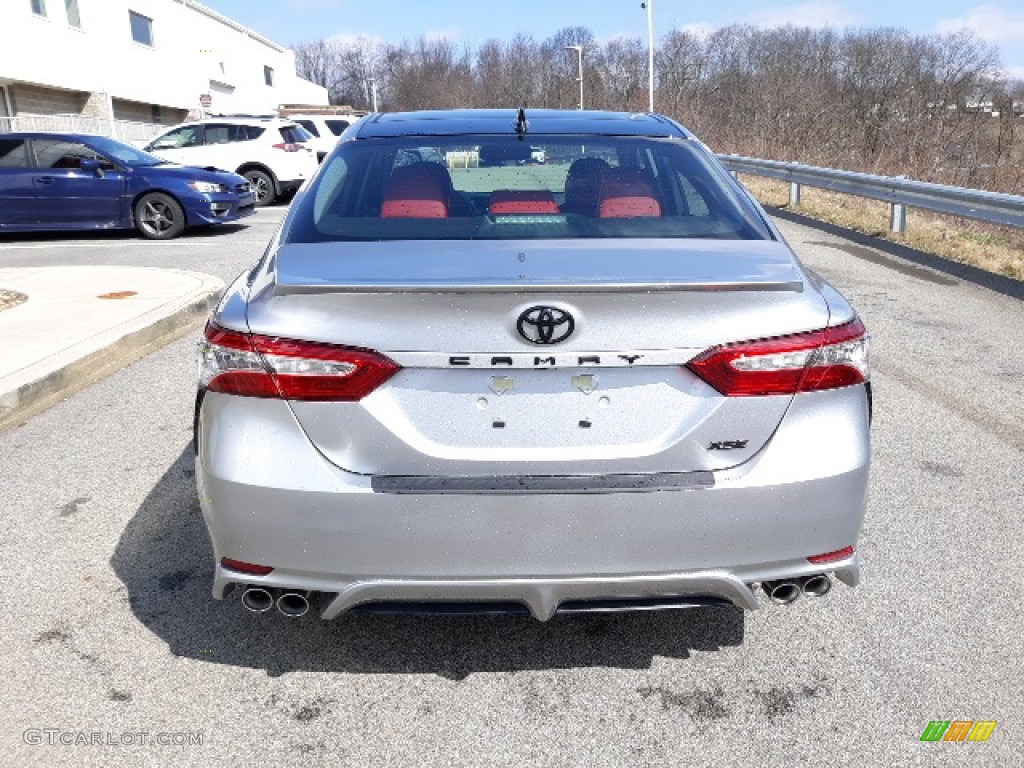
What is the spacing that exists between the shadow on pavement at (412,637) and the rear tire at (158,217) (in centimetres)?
1130

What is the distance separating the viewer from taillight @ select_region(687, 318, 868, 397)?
7.80 ft

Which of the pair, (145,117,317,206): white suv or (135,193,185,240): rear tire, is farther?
(145,117,317,206): white suv

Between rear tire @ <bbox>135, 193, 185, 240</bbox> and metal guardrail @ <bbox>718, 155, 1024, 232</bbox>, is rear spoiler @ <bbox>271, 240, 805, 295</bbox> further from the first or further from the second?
rear tire @ <bbox>135, 193, 185, 240</bbox>

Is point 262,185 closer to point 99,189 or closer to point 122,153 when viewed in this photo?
point 122,153

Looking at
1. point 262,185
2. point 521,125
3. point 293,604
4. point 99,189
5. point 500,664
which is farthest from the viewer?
point 262,185

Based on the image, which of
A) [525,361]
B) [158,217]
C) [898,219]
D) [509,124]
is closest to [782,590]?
[525,361]

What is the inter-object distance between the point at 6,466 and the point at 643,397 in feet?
12.1

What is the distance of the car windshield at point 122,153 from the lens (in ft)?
44.5

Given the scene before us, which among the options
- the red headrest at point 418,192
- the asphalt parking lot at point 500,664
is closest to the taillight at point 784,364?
the asphalt parking lot at point 500,664

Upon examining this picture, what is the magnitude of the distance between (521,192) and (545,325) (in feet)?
3.81

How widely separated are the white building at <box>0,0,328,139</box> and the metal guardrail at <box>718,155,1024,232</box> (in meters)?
22.0

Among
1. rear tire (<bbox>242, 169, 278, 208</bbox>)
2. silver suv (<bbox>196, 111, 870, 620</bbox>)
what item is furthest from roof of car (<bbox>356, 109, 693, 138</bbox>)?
rear tire (<bbox>242, 169, 278, 208</bbox>)

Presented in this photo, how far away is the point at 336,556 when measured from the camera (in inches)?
95.3

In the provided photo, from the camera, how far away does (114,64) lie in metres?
37.7
